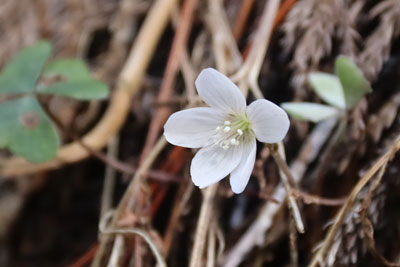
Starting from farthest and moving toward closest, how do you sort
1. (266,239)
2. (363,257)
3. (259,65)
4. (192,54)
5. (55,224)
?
(55,224), (192,54), (259,65), (266,239), (363,257)

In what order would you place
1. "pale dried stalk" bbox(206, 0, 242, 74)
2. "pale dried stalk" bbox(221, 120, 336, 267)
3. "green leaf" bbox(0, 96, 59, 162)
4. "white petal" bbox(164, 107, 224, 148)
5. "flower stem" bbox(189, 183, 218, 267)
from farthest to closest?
1. "pale dried stalk" bbox(206, 0, 242, 74)
2. "green leaf" bbox(0, 96, 59, 162)
3. "pale dried stalk" bbox(221, 120, 336, 267)
4. "flower stem" bbox(189, 183, 218, 267)
5. "white petal" bbox(164, 107, 224, 148)

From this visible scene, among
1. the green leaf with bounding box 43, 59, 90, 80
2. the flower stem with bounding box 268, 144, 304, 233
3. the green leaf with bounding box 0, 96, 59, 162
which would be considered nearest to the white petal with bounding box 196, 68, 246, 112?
the flower stem with bounding box 268, 144, 304, 233

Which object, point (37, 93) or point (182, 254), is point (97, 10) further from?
point (182, 254)

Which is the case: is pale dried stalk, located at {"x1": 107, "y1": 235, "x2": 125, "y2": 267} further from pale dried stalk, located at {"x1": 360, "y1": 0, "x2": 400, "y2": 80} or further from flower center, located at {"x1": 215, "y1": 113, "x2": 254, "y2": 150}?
pale dried stalk, located at {"x1": 360, "y1": 0, "x2": 400, "y2": 80}

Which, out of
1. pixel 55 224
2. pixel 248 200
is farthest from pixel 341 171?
pixel 55 224

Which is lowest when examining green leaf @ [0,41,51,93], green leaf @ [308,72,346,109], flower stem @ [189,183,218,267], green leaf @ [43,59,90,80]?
flower stem @ [189,183,218,267]

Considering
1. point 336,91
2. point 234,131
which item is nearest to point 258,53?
point 336,91

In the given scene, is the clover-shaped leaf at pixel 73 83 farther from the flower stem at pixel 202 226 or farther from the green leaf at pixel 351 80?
the green leaf at pixel 351 80
